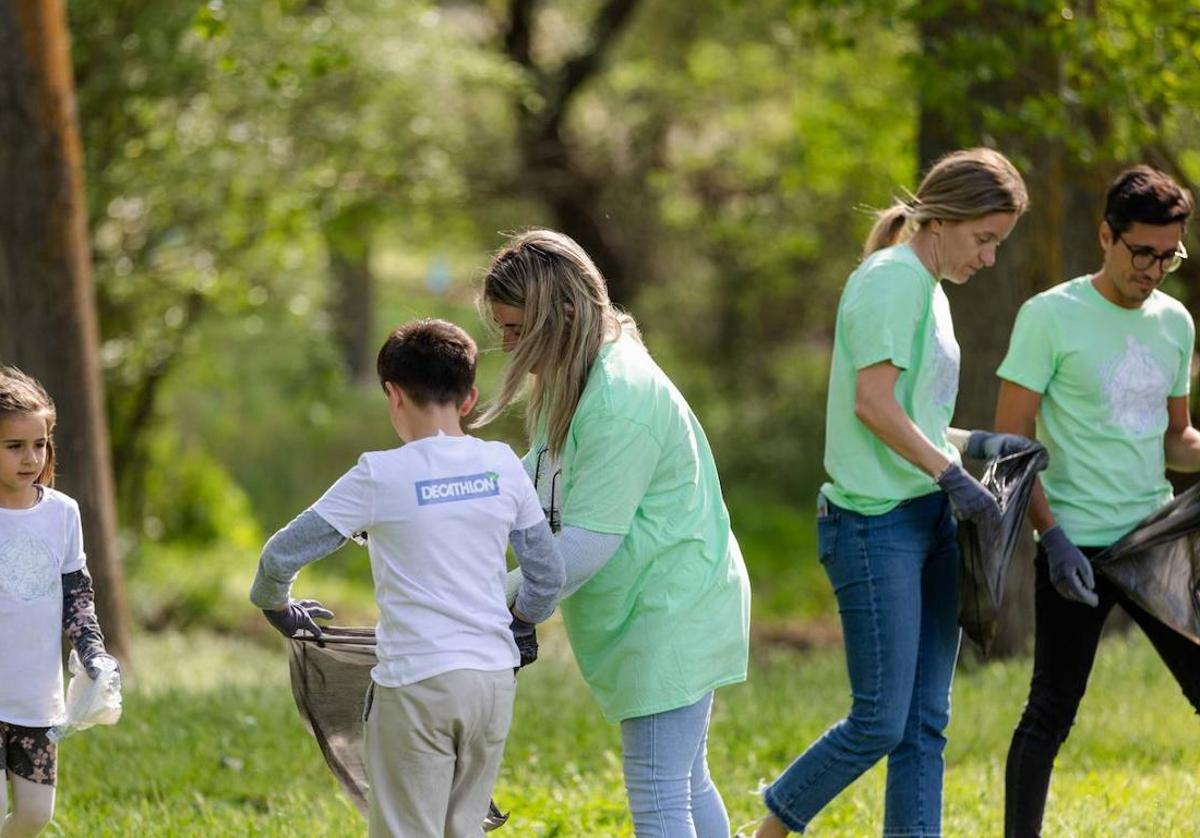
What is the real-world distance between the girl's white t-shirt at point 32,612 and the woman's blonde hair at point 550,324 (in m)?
1.17

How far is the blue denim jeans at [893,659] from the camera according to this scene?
4.16m

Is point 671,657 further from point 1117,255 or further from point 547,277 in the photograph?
point 1117,255

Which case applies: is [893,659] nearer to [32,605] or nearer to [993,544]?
[993,544]

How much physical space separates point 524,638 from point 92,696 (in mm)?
1094

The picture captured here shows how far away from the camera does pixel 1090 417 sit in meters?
4.38

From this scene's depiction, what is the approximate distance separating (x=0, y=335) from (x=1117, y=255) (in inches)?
242

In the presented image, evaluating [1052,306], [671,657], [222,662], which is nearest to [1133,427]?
[1052,306]

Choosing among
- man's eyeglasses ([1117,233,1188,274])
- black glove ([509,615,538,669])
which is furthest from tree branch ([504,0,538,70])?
black glove ([509,615,538,669])

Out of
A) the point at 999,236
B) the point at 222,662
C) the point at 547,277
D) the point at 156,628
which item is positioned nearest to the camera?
the point at 547,277

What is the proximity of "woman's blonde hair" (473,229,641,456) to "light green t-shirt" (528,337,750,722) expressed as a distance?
0.15 feet

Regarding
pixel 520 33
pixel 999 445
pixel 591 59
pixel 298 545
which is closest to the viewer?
pixel 298 545

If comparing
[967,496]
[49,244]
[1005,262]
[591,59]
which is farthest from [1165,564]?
[591,59]

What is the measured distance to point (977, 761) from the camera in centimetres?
601

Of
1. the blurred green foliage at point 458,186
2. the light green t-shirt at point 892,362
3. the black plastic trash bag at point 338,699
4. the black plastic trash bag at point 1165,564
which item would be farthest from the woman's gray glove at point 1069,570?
the blurred green foliage at point 458,186
